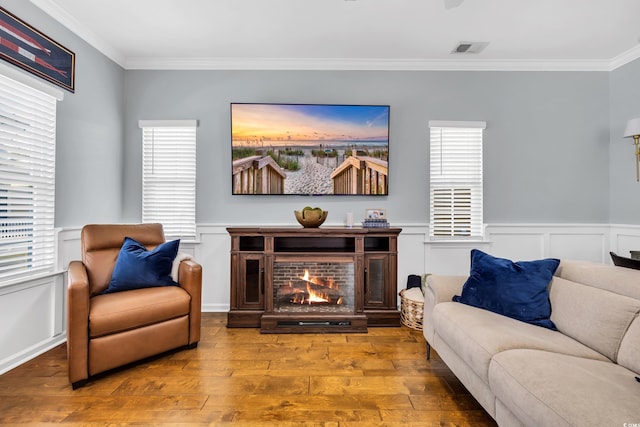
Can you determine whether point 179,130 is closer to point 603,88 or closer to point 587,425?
point 587,425

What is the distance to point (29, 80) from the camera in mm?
2473

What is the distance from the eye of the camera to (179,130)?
368cm

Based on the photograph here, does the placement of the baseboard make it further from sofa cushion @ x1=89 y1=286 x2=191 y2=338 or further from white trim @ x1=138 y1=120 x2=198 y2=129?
white trim @ x1=138 y1=120 x2=198 y2=129

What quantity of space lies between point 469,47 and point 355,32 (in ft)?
3.97

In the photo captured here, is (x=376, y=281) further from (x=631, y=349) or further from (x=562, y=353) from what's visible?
(x=631, y=349)

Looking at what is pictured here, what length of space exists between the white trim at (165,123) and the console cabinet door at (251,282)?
161 centimetres

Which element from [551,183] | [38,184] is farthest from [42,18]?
[551,183]

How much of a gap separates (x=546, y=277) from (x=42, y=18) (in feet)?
13.7

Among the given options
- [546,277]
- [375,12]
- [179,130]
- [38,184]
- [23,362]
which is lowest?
[23,362]

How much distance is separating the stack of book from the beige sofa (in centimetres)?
116

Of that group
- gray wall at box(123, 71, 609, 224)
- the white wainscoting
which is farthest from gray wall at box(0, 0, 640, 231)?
the white wainscoting

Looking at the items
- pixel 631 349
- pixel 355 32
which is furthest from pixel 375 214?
pixel 631 349

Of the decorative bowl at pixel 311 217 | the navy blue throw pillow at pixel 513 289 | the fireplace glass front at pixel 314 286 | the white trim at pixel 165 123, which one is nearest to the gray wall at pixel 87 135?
the white trim at pixel 165 123

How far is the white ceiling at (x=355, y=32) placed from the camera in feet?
8.82
